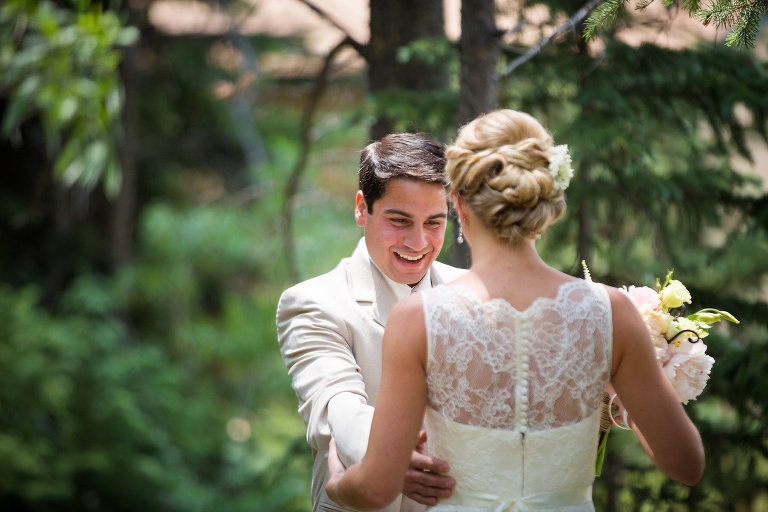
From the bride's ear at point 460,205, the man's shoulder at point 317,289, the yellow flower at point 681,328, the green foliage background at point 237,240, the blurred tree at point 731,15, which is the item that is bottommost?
the green foliage background at point 237,240

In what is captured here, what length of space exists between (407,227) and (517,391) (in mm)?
837

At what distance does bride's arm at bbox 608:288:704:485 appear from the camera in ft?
6.64

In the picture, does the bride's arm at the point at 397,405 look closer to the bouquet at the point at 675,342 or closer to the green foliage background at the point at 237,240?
the bouquet at the point at 675,342

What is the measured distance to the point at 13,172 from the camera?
32.8 ft

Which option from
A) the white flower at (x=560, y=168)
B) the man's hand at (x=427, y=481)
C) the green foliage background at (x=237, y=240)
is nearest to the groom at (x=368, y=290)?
the man's hand at (x=427, y=481)

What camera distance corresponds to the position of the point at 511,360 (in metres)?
2.01

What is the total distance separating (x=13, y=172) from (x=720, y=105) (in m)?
8.48

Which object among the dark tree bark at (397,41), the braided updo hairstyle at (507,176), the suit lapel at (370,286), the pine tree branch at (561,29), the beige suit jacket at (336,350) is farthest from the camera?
the dark tree bark at (397,41)

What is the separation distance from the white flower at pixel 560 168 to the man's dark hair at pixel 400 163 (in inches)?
25.7

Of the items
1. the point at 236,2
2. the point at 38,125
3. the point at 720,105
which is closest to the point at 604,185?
the point at 720,105

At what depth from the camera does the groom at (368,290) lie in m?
2.56

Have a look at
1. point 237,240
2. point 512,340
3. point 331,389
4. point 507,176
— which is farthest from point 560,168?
point 237,240

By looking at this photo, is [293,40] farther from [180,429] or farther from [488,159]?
[488,159]

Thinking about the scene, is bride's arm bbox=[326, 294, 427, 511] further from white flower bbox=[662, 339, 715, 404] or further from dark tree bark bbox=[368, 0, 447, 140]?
dark tree bark bbox=[368, 0, 447, 140]
